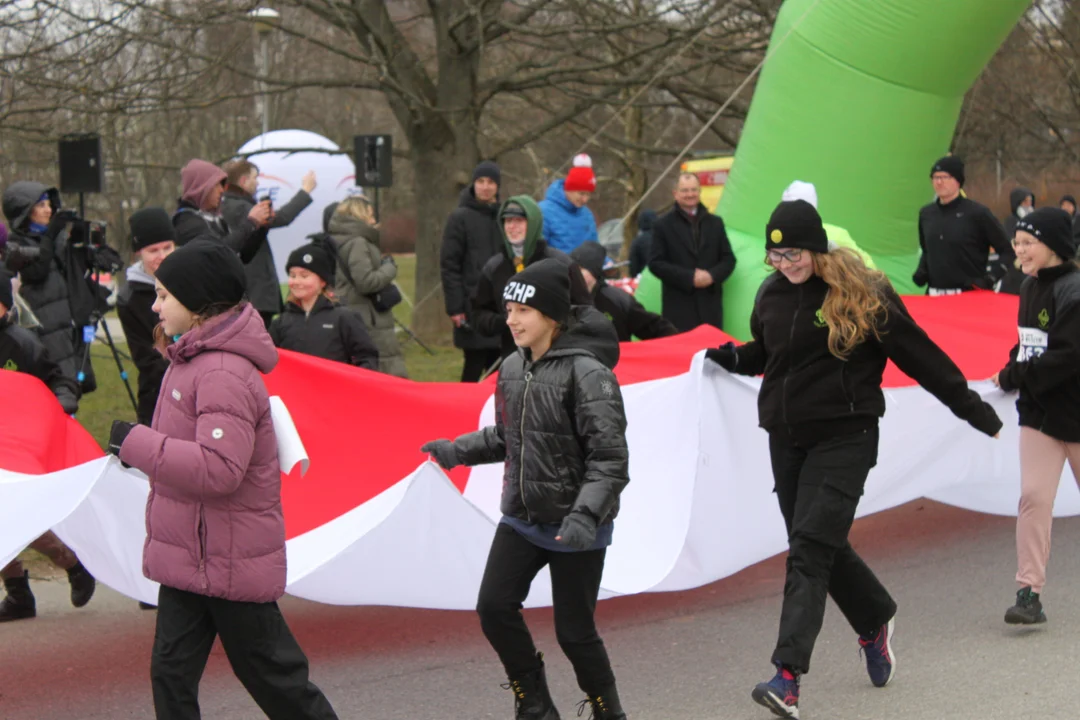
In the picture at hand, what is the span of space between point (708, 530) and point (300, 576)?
1.93 meters

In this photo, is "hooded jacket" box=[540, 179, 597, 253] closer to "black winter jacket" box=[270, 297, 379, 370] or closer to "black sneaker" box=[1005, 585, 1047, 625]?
"black winter jacket" box=[270, 297, 379, 370]

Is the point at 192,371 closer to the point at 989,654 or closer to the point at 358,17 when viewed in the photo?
the point at 989,654

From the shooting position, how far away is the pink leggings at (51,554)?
6.01m

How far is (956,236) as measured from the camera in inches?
374

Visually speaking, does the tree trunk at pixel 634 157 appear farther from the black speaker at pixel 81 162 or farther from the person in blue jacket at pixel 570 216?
the person in blue jacket at pixel 570 216

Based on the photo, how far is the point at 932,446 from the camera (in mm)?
7289

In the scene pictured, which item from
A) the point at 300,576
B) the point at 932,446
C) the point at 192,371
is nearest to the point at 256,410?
the point at 192,371

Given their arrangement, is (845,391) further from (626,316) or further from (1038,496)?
(626,316)

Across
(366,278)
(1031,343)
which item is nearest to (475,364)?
(366,278)

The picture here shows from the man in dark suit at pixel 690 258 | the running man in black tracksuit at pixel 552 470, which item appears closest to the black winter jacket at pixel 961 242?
the man in dark suit at pixel 690 258

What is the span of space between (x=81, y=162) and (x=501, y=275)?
13.7ft

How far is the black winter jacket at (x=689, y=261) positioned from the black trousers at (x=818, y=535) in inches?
175

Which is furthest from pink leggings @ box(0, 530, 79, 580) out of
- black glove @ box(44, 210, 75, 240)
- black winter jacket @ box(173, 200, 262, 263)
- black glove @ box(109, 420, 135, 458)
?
black glove @ box(44, 210, 75, 240)

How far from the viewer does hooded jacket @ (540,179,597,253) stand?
9602mm
